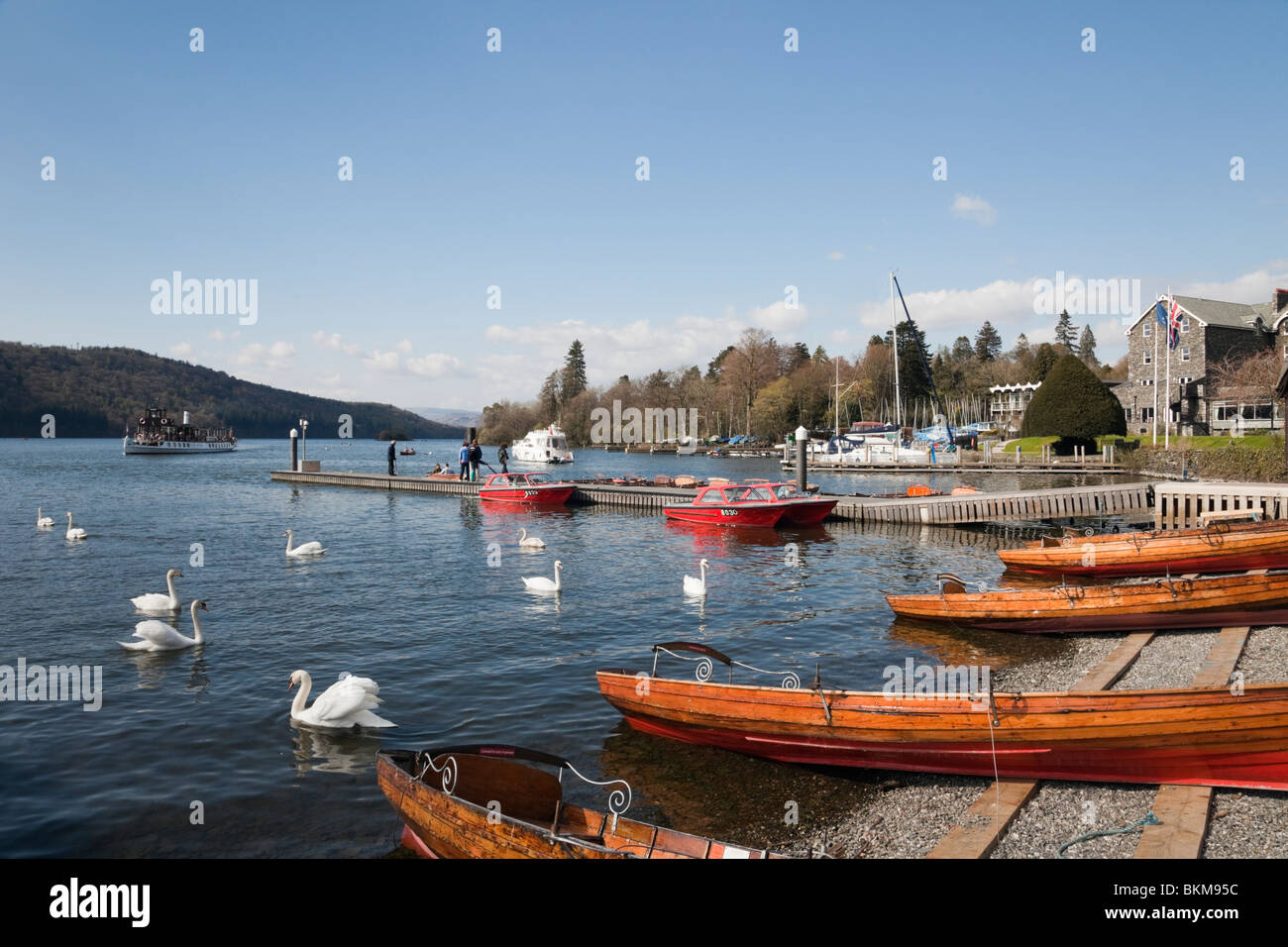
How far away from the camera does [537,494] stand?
134ft

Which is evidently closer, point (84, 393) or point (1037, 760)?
point (1037, 760)

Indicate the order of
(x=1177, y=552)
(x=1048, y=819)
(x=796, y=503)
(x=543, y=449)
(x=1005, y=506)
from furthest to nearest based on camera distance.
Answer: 1. (x=543, y=449)
2. (x=1005, y=506)
3. (x=796, y=503)
4. (x=1177, y=552)
5. (x=1048, y=819)

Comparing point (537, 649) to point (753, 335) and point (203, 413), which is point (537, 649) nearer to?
point (753, 335)

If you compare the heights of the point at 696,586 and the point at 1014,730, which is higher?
the point at 1014,730

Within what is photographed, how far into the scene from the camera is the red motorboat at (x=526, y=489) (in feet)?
134

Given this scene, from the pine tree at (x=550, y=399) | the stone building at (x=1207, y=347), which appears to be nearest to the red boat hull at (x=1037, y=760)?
the stone building at (x=1207, y=347)

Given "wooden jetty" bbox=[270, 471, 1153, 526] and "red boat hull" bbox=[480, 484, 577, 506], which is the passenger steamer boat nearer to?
"red boat hull" bbox=[480, 484, 577, 506]

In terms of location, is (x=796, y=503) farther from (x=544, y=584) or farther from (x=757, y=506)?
(x=544, y=584)

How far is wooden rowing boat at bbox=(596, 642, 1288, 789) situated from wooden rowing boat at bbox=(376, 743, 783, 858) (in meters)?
2.12

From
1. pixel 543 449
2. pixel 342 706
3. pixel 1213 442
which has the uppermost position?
pixel 543 449

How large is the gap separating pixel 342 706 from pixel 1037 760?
9010mm

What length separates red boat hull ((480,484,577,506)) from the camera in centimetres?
4069

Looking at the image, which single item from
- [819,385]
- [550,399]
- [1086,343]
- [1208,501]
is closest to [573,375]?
[550,399]

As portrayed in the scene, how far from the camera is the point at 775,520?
3192 cm
